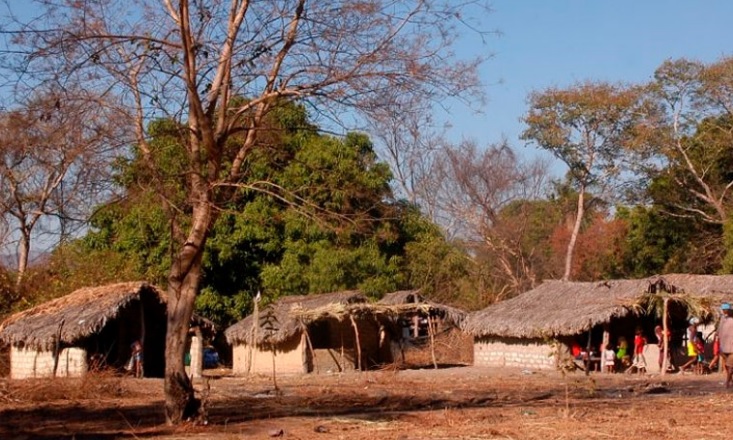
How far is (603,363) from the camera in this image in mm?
27078

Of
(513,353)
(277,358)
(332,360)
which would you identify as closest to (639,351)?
(513,353)

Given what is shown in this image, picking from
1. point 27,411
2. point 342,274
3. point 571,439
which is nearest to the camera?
point 571,439

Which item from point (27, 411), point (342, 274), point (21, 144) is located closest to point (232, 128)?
point (21, 144)

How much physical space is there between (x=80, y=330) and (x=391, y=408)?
12.1 meters

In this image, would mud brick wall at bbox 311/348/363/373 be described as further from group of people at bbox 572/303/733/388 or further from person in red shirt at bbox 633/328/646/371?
person in red shirt at bbox 633/328/646/371

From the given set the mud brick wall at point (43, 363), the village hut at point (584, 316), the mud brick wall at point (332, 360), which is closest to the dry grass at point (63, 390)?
the mud brick wall at point (43, 363)

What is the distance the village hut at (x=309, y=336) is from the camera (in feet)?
93.9

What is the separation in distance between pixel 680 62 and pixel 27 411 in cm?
2678

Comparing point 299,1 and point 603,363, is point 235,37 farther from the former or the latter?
point 603,363

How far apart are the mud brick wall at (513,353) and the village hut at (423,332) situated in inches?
39.7

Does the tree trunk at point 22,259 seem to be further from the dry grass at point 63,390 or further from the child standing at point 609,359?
the child standing at point 609,359

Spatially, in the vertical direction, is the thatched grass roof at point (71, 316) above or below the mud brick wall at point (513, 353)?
above

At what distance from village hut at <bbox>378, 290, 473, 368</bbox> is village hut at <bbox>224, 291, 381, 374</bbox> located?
82cm

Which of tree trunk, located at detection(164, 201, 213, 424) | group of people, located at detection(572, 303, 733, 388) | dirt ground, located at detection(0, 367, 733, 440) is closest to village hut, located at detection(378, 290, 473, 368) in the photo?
group of people, located at detection(572, 303, 733, 388)
